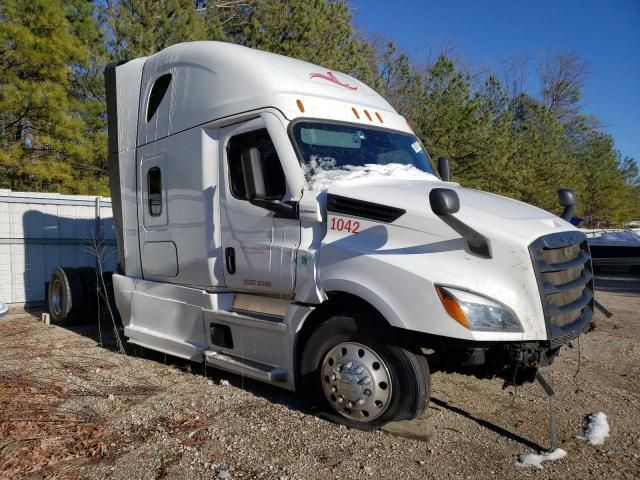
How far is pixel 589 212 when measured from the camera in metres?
34.5

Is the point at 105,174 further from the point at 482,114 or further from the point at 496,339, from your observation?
the point at 496,339

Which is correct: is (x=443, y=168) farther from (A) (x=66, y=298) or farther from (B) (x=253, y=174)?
(A) (x=66, y=298)

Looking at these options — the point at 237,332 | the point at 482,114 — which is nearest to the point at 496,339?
the point at 237,332

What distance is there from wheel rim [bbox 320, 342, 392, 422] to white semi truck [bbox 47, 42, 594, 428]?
0.03 feet

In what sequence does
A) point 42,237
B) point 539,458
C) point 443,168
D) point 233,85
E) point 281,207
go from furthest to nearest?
1. point 42,237
2. point 443,168
3. point 233,85
4. point 281,207
5. point 539,458

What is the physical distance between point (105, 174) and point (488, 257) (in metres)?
13.5

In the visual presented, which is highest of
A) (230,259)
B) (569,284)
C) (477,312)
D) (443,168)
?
(443,168)

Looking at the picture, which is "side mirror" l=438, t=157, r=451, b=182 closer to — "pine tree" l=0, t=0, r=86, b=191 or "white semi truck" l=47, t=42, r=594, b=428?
"white semi truck" l=47, t=42, r=594, b=428

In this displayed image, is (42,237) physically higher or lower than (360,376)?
higher

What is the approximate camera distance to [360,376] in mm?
4047

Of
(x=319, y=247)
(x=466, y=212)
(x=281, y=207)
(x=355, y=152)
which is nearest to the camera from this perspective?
(x=466, y=212)

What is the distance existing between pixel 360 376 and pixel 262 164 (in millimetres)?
1988

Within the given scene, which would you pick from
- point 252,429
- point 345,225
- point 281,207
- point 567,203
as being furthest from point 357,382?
point 567,203

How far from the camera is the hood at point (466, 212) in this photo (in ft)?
12.4
